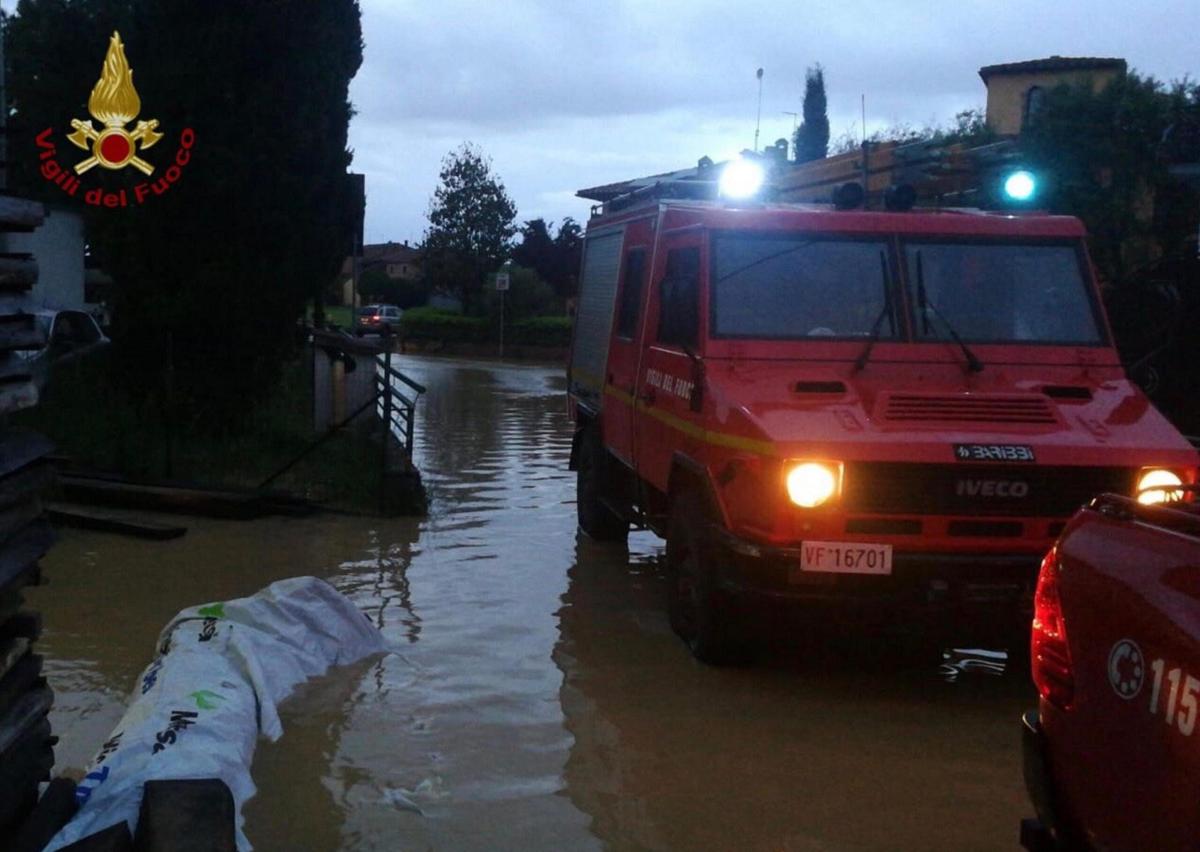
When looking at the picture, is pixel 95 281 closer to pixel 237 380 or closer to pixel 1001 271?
pixel 237 380

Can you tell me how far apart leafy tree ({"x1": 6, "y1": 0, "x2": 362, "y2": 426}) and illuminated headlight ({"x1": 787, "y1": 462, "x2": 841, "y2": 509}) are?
807 centimetres

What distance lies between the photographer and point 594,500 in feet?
34.3

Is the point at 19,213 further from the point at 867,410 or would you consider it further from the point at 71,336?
the point at 71,336

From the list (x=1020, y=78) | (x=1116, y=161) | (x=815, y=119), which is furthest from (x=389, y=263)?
(x=1116, y=161)

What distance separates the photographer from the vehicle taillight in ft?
10.2

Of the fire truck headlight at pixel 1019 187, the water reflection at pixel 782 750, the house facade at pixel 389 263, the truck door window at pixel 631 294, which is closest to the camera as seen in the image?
the water reflection at pixel 782 750

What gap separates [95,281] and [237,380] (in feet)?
60.4

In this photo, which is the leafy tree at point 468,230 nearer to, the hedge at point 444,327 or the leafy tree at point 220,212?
the hedge at point 444,327

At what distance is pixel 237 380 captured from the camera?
13.6 metres

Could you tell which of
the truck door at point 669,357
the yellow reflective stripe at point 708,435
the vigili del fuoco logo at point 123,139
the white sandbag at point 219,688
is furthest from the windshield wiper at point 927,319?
the vigili del fuoco logo at point 123,139

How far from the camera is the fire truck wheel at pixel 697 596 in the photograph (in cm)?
679

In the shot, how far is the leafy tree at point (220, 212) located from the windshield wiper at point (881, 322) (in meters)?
7.48

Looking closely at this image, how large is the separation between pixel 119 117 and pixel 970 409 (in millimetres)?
10298

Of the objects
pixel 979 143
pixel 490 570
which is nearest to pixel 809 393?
pixel 490 570
